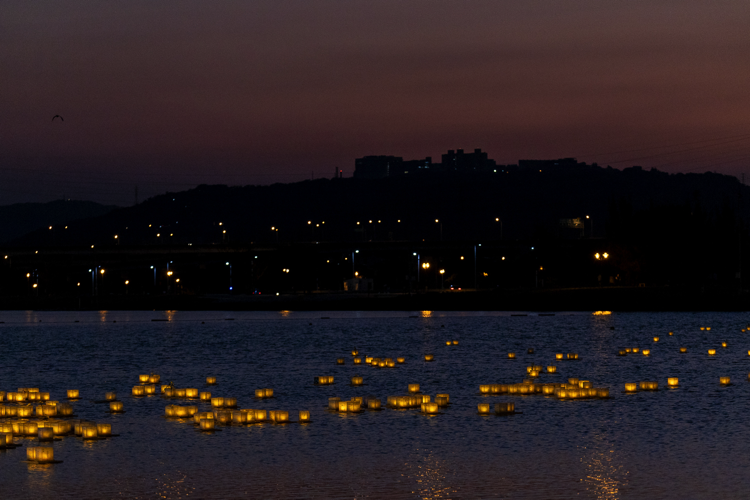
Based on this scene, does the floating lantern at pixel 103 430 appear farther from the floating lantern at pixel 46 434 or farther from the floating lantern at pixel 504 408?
the floating lantern at pixel 504 408

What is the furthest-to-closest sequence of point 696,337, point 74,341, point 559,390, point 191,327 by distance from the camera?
point 191,327 → point 74,341 → point 696,337 → point 559,390

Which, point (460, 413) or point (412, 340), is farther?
point (412, 340)

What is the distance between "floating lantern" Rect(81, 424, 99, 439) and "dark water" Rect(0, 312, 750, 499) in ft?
1.18

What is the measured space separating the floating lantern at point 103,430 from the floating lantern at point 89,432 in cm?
14

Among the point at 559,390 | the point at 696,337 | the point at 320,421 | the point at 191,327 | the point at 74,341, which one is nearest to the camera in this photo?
the point at 320,421

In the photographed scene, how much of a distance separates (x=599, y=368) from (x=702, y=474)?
31765 millimetres

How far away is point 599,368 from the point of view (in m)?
56.4

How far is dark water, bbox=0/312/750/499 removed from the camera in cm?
2395

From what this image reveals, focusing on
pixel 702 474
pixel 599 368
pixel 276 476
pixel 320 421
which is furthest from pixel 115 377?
pixel 702 474

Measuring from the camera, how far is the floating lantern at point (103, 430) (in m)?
31.1

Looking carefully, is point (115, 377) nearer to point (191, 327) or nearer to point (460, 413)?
point (460, 413)

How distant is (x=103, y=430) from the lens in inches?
1231

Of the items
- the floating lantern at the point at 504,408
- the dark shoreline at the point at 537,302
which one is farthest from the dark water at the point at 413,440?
the dark shoreline at the point at 537,302

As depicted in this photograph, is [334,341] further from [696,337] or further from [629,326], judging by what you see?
[629,326]
